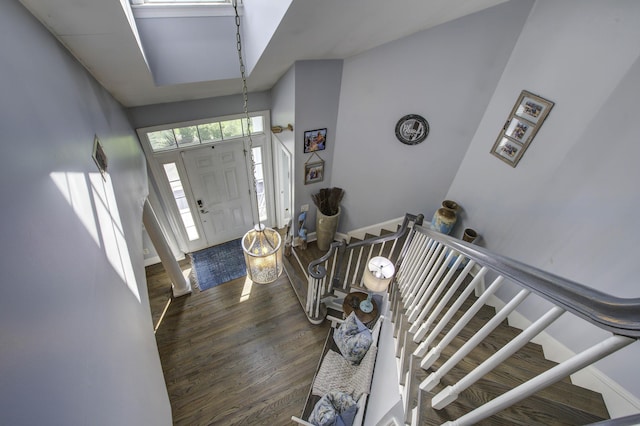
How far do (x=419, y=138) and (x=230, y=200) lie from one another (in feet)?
10.6

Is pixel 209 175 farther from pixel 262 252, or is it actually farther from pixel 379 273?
pixel 379 273

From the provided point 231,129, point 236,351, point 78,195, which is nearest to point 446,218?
point 236,351

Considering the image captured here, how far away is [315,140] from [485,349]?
2980 mm

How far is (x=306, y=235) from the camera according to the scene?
4562mm

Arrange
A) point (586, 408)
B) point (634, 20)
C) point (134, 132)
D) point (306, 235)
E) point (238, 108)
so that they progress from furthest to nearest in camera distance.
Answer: point (306, 235)
point (238, 108)
point (134, 132)
point (634, 20)
point (586, 408)

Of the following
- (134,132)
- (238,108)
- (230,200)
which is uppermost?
(238,108)

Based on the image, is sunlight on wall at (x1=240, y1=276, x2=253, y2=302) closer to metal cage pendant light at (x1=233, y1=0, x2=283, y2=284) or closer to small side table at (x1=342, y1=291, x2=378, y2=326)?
small side table at (x1=342, y1=291, x2=378, y2=326)

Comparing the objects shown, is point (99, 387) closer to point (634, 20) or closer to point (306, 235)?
point (306, 235)

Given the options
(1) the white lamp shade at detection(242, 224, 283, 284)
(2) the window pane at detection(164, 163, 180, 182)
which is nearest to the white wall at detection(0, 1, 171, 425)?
(1) the white lamp shade at detection(242, 224, 283, 284)

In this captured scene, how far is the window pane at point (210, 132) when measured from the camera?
398 cm

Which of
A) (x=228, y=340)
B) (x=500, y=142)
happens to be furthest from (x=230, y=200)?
(x=500, y=142)

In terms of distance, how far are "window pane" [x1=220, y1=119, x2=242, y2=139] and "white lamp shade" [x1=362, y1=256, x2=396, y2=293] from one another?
290 cm

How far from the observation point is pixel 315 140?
376cm

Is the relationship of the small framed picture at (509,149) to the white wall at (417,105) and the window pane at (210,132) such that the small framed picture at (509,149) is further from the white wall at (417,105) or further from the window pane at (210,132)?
the window pane at (210,132)
